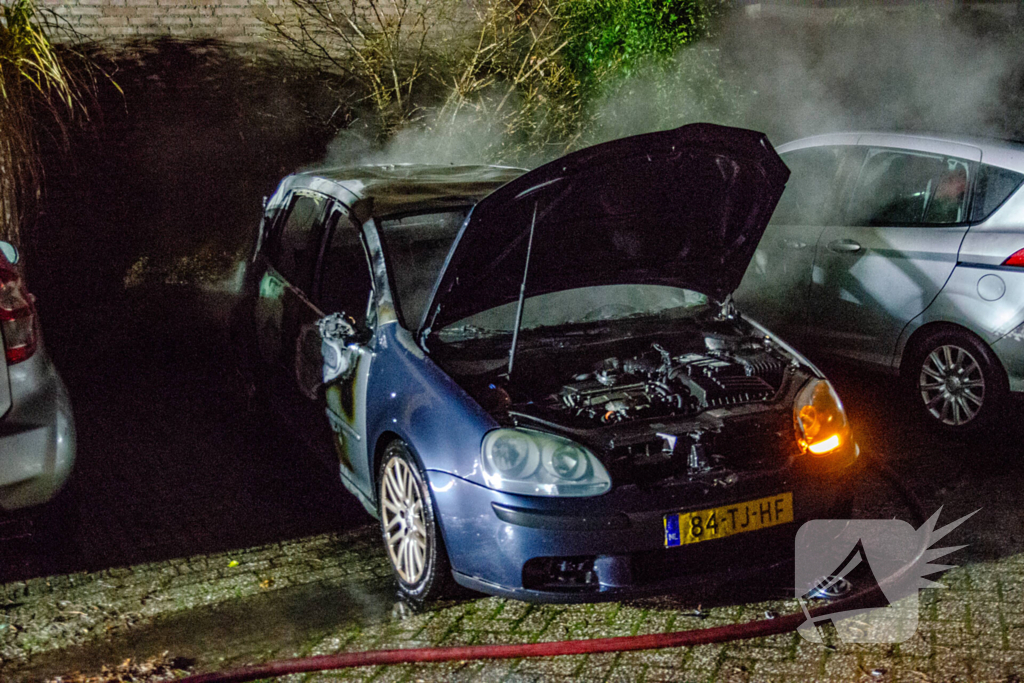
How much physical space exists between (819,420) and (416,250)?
1.95 metres

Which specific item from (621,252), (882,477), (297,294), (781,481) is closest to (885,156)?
(882,477)

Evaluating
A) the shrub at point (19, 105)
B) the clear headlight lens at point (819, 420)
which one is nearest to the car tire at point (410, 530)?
the clear headlight lens at point (819, 420)

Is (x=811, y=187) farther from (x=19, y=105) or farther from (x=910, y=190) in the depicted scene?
(x=19, y=105)

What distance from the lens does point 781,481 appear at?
12.3 ft

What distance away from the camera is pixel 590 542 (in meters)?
3.51

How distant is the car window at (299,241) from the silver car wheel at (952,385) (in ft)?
11.7

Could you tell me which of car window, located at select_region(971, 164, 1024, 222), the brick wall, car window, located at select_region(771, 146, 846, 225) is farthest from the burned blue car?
the brick wall

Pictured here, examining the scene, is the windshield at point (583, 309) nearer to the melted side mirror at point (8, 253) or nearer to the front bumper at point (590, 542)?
the front bumper at point (590, 542)

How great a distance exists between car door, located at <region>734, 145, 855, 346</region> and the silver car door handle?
0.47 ft

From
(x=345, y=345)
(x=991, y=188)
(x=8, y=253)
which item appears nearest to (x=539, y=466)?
(x=345, y=345)

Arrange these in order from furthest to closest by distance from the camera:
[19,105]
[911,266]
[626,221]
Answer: [19,105] < [911,266] < [626,221]

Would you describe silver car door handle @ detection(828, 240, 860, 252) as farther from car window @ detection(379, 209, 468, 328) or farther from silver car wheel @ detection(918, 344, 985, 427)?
car window @ detection(379, 209, 468, 328)

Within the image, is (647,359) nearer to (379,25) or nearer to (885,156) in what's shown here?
(885,156)

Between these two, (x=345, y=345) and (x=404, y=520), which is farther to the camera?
(x=345, y=345)
